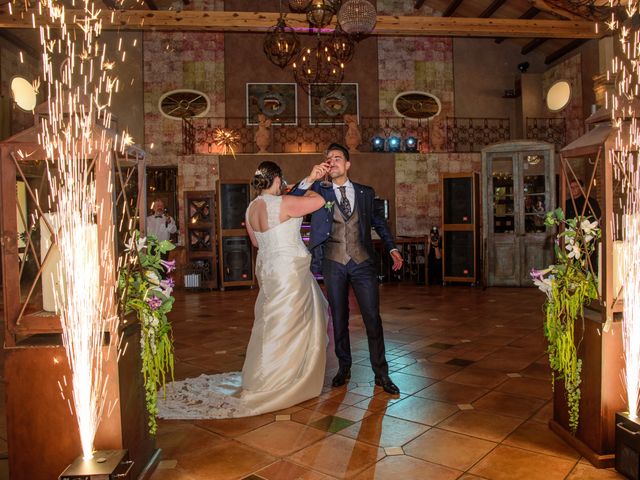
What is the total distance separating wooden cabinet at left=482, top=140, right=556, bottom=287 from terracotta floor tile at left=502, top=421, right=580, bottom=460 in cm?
637

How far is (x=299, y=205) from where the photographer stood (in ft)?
10.7

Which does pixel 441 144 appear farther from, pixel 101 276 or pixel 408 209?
pixel 101 276

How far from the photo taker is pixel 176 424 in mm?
2975

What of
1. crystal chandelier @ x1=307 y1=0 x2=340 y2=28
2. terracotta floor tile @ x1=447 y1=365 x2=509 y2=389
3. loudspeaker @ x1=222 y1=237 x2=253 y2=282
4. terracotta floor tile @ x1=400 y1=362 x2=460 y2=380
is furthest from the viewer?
loudspeaker @ x1=222 y1=237 x2=253 y2=282

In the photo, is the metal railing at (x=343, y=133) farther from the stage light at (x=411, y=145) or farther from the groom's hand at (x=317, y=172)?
the groom's hand at (x=317, y=172)

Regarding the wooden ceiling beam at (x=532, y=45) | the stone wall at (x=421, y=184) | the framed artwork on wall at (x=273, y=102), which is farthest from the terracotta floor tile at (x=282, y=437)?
the wooden ceiling beam at (x=532, y=45)

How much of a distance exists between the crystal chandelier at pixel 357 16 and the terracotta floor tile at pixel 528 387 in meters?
3.44

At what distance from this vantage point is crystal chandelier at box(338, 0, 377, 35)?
196 inches

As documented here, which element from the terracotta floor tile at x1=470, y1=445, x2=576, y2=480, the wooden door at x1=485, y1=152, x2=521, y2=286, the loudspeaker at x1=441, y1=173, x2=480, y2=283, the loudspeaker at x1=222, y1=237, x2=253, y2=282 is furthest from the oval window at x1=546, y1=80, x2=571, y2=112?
the terracotta floor tile at x1=470, y1=445, x2=576, y2=480

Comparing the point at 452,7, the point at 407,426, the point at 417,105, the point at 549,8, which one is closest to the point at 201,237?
the point at 417,105

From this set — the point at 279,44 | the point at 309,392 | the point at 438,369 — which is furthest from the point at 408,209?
the point at 309,392

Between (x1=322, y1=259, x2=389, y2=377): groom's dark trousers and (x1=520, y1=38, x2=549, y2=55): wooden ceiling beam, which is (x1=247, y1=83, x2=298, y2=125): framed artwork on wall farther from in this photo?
(x1=322, y1=259, x2=389, y2=377): groom's dark trousers

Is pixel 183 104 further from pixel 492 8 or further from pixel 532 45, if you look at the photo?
pixel 532 45

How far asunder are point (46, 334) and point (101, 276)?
1.25 feet
